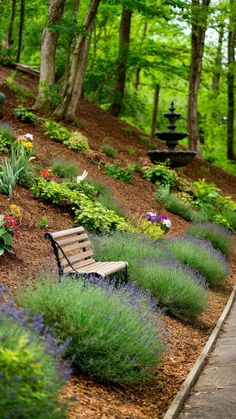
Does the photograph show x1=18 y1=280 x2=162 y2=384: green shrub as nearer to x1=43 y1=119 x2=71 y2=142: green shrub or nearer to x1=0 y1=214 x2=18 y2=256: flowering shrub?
x1=0 y1=214 x2=18 y2=256: flowering shrub

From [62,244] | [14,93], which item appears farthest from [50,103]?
[62,244]

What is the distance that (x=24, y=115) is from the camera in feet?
54.2

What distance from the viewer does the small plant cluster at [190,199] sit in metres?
15.9

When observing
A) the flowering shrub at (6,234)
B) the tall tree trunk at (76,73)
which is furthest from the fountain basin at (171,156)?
the flowering shrub at (6,234)

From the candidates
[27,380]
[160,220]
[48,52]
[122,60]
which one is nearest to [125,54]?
[122,60]

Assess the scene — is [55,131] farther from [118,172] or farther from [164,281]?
[164,281]

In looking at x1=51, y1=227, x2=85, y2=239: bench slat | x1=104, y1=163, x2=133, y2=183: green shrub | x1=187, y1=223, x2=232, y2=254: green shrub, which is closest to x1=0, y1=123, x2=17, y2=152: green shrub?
x1=104, y1=163, x2=133, y2=183: green shrub

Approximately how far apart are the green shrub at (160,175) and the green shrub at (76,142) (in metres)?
1.83

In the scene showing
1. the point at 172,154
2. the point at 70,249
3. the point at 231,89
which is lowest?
the point at 70,249

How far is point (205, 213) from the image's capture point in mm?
16047

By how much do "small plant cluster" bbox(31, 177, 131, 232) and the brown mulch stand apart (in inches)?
7.6

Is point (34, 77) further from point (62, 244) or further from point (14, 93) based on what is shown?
point (62, 244)

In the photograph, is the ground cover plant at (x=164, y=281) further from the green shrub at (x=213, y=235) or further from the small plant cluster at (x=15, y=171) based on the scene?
the green shrub at (x=213, y=235)

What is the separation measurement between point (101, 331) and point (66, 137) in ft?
39.2
